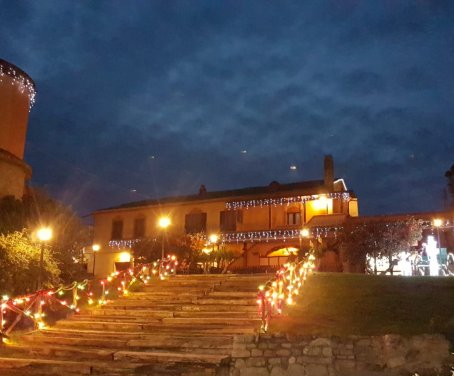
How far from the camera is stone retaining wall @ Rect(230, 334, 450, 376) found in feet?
35.3

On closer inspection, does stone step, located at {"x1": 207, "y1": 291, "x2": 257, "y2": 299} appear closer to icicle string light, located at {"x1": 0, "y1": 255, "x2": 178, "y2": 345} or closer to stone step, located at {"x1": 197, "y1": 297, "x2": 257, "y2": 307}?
stone step, located at {"x1": 197, "y1": 297, "x2": 257, "y2": 307}

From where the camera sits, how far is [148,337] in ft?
42.1

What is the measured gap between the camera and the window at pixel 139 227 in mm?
39156

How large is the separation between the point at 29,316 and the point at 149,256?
17.5m

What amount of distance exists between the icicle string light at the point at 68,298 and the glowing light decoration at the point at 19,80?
399 inches

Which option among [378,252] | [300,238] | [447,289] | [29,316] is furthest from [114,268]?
[447,289]

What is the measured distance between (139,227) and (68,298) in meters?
20.4

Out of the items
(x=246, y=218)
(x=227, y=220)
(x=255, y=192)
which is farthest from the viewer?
(x=255, y=192)

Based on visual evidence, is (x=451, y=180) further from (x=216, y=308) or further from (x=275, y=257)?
(x=216, y=308)

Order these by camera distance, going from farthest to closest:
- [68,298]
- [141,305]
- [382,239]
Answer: [382,239], [68,298], [141,305]

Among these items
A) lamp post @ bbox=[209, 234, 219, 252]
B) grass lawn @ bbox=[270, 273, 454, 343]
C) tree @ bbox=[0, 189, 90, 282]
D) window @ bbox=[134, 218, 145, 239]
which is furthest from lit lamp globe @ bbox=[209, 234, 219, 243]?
grass lawn @ bbox=[270, 273, 454, 343]

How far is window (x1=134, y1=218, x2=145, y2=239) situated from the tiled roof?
128 cm

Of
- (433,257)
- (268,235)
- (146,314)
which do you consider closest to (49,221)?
(146,314)

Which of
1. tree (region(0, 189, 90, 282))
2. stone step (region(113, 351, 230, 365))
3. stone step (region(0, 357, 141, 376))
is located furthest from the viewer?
tree (region(0, 189, 90, 282))
